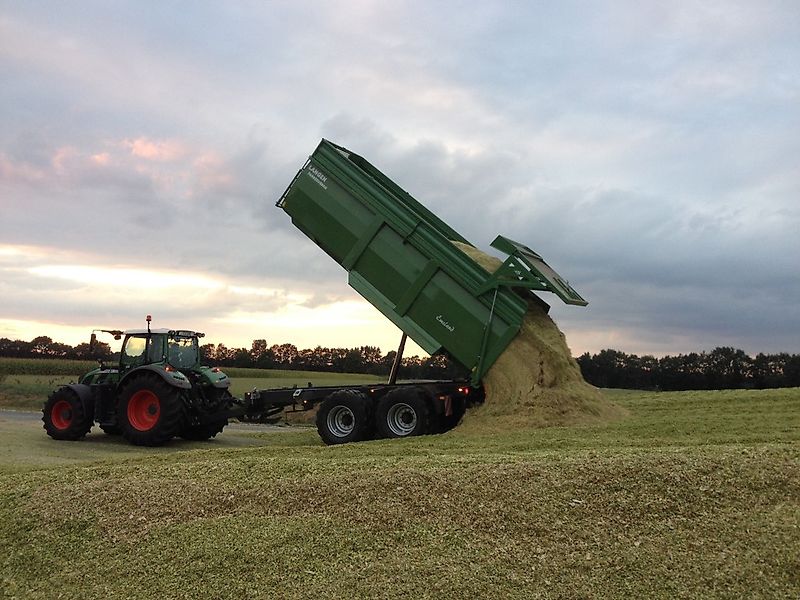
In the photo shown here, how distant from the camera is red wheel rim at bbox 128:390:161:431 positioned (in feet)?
37.3

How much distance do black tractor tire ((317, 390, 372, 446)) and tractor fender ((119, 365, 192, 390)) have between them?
7.74 feet

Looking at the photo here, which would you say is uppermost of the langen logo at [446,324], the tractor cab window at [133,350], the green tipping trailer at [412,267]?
the green tipping trailer at [412,267]

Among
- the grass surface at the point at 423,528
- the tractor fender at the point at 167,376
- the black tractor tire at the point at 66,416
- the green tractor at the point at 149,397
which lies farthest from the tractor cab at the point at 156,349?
the grass surface at the point at 423,528

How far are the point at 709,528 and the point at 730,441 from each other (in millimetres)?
2993

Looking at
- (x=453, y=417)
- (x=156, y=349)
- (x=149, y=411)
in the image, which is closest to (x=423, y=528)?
(x=453, y=417)

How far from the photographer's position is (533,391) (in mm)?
9398

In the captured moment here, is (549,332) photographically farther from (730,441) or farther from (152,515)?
(152,515)

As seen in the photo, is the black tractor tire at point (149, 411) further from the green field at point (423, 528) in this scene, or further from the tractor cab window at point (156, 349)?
the green field at point (423, 528)

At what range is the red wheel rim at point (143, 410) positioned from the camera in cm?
1136

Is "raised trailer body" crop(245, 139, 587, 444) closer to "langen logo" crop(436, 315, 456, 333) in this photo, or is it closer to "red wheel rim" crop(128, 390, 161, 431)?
"langen logo" crop(436, 315, 456, 333)

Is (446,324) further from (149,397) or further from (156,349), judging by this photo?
(156,349)

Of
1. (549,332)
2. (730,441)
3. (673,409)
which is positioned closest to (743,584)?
(730,441)

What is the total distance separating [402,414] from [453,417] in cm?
75

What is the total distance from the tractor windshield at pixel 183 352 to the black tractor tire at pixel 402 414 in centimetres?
424
